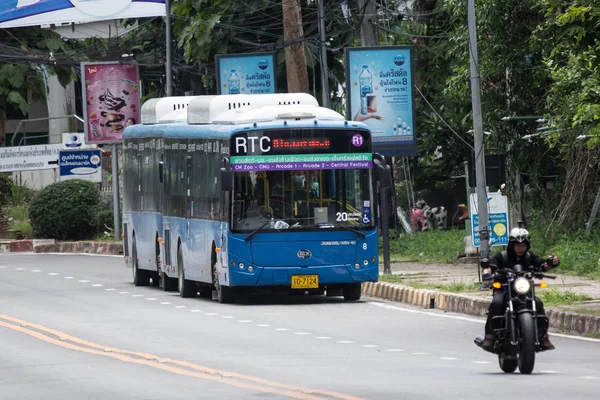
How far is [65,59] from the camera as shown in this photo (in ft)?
145

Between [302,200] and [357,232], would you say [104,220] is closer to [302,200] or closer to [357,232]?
[302,200]

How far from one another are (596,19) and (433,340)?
13.9 ft

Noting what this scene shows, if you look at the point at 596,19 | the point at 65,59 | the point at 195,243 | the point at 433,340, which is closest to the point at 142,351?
the point at 433,340

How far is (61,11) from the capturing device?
3969cm

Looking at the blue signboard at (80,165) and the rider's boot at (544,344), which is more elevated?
the blue signboard at (80,165)

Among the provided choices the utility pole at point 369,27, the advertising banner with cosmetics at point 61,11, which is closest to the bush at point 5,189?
the advertising banner with cosmetics at point 61,11

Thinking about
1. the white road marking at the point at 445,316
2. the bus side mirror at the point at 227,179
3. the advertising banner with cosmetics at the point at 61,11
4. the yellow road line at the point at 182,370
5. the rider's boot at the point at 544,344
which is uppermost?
the advertising banner with cosmetics at the point at 61,11

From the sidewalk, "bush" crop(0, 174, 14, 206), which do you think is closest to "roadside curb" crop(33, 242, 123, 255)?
"bush" crop(0, 174, 14, 206)

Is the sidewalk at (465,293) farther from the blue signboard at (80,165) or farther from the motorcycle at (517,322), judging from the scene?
the blue signboard at (80,165)

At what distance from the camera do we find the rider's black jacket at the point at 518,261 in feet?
46.9

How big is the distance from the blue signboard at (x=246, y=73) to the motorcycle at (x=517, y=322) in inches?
878

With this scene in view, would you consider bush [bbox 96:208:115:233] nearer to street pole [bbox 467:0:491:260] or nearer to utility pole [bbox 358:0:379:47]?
utility pole [bbox 358:0:379:47]

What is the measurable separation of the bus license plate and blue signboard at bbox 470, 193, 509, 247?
302 centimetres

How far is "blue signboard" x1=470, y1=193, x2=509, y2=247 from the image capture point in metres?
23.6
